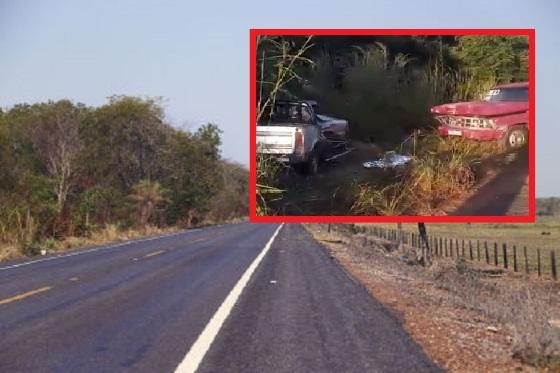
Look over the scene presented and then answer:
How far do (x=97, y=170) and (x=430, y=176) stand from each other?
3874 centimetres

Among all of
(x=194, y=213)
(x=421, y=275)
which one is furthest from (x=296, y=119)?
(x=194, y=213)

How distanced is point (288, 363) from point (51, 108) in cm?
4422

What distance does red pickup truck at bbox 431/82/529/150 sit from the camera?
1617 cm

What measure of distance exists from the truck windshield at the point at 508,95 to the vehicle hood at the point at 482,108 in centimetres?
10

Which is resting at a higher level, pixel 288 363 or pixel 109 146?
pixel 109 146

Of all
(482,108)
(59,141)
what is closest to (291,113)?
(482,108)

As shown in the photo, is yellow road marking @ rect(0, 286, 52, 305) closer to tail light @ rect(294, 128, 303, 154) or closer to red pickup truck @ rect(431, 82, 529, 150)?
tail light @ rect(294, 128, 303, 154)

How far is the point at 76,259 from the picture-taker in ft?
78.4

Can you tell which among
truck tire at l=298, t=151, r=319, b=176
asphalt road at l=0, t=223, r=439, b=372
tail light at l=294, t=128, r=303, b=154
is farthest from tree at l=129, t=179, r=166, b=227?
tail light at l=294, t=128, r=303, b=154

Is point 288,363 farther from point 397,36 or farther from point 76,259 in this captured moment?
point 76,259

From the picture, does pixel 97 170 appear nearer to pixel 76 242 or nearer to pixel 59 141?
pixel 59 141

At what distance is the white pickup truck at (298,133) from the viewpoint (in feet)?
52.6

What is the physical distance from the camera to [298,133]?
16.0 meters

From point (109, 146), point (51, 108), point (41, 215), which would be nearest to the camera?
point (41, 215)
